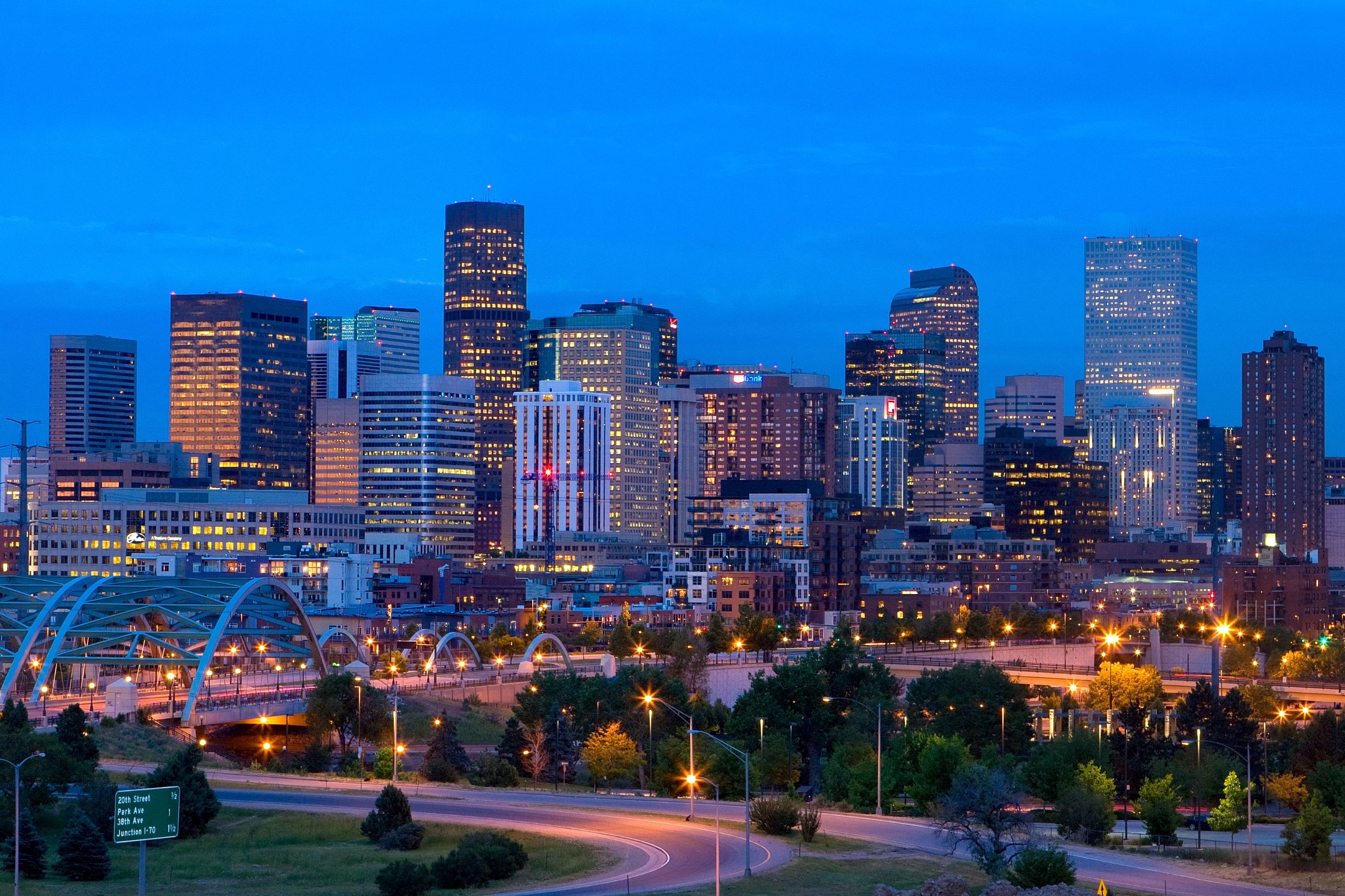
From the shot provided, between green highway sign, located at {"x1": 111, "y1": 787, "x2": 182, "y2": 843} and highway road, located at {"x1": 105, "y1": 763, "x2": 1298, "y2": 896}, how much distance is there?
13.3 meters

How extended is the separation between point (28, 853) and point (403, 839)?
44.1 feet

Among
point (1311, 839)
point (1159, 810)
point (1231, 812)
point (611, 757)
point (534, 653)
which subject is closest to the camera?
point (1311, 839)

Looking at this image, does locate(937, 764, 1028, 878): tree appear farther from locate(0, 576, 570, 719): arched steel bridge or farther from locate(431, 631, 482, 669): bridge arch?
locate(431, 631, 482, 669): bridge arch

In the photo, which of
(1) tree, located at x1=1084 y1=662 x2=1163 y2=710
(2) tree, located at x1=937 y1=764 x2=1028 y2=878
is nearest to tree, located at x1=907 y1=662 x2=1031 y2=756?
(1) tree, located at x1=1084 y1=662 x2=1163 y2=710

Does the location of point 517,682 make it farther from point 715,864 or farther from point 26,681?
point 715,864

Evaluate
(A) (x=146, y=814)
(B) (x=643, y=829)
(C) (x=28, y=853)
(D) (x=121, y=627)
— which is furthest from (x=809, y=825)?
(D) (x=121, y=627)

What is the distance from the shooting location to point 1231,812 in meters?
97.8

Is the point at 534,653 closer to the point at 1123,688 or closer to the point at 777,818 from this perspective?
the point at 1123,688

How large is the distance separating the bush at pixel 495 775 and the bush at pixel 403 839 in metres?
25.7

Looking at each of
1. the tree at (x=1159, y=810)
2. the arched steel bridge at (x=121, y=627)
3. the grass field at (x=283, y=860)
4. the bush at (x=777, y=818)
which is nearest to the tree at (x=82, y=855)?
the grass field at (x=283, y=860)

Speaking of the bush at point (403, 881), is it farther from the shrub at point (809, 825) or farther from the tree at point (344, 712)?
the tree at point (344, 712)

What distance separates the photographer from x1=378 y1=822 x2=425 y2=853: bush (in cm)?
8125

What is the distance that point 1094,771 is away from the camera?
101 metres

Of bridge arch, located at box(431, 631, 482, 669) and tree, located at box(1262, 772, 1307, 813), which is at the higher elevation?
bridge arch, located at box(431, 631, 482, 669)
